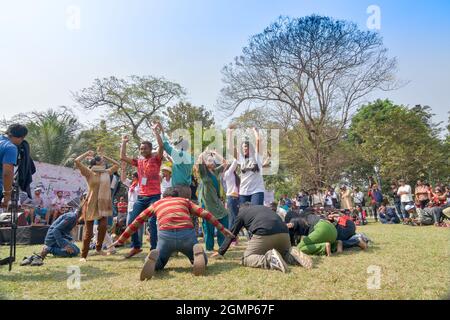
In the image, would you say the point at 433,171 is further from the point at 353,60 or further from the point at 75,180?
the point at 75,180

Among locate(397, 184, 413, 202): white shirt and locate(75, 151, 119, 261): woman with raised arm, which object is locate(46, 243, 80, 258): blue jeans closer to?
locate(75, 151, 119, 261): woman with raised arm

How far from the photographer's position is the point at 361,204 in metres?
17.5

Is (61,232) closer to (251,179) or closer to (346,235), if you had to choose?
(251,179)

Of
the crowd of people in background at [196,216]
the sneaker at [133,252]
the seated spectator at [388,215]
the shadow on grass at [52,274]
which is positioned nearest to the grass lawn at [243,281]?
the shadow on grass at [52,274]

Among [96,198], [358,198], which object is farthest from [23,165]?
[358,198]

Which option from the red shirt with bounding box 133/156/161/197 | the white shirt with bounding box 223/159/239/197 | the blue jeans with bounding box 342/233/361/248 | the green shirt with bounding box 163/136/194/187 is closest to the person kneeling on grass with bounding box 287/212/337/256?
the blue jeans with bounding box 342/233/361/248

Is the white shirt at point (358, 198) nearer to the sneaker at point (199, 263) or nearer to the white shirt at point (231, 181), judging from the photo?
the white shirt at point (231, 181)

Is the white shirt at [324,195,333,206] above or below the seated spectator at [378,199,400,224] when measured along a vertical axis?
above

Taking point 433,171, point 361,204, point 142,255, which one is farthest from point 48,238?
point 433,171

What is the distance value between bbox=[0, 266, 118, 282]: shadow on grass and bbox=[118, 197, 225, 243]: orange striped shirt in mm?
516

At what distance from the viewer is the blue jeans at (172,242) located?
14.9 feet

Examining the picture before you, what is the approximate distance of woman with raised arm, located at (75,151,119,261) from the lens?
6133 millimetres

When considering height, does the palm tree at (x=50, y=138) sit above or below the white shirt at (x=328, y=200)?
above

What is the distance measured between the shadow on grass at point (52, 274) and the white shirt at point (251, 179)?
284 cm
